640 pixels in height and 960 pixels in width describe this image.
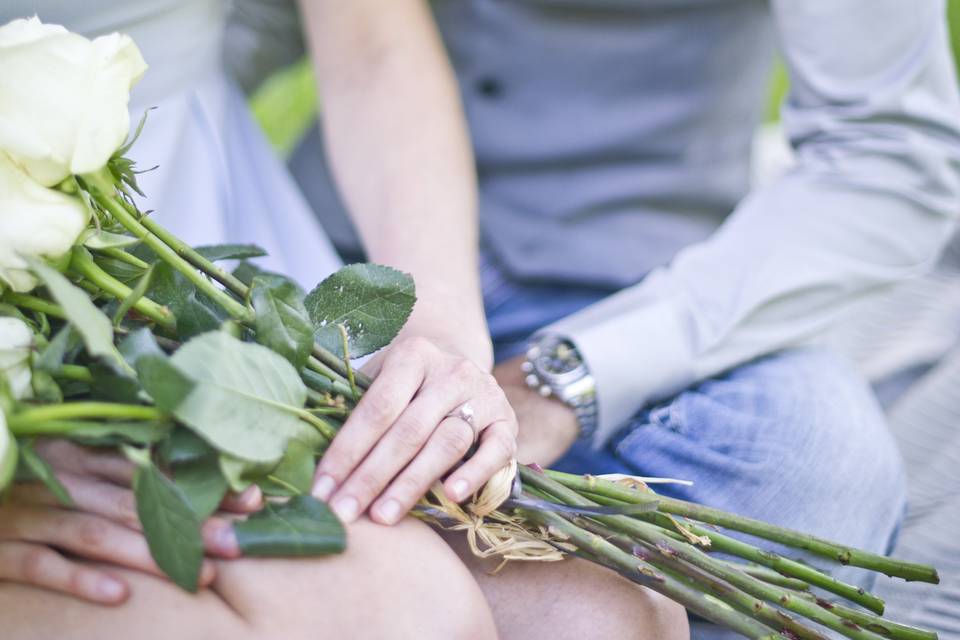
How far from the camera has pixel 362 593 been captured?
621 millimetres

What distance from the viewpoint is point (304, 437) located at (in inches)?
26.2

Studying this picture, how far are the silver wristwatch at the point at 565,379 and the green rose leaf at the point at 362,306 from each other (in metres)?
0.32

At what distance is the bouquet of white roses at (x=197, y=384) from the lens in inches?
22.1

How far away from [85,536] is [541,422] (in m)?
0.50

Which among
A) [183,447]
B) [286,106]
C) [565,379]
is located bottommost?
[286,106]

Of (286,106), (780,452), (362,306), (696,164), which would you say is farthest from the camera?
(286,106)

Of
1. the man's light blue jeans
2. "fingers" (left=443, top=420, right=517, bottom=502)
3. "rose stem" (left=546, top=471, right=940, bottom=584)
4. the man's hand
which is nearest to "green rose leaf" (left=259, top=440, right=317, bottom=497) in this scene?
"fingers" (left=443, top=420, right=517, bottom=502)

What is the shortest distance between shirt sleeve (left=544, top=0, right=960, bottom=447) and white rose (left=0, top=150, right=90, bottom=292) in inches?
23.5

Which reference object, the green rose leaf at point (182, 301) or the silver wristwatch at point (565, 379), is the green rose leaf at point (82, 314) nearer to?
the green rose leaf at point (182, 301)

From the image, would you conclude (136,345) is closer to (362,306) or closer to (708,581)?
(362,306)

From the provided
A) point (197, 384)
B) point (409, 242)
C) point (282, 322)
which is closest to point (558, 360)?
point (409, 242)

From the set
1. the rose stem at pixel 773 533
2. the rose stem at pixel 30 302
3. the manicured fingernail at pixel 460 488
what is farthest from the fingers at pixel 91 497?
the rose stem at pixel 773 533

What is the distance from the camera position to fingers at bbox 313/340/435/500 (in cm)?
67

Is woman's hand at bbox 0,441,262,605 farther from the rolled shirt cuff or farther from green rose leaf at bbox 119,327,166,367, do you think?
the rolled shirt cuff
